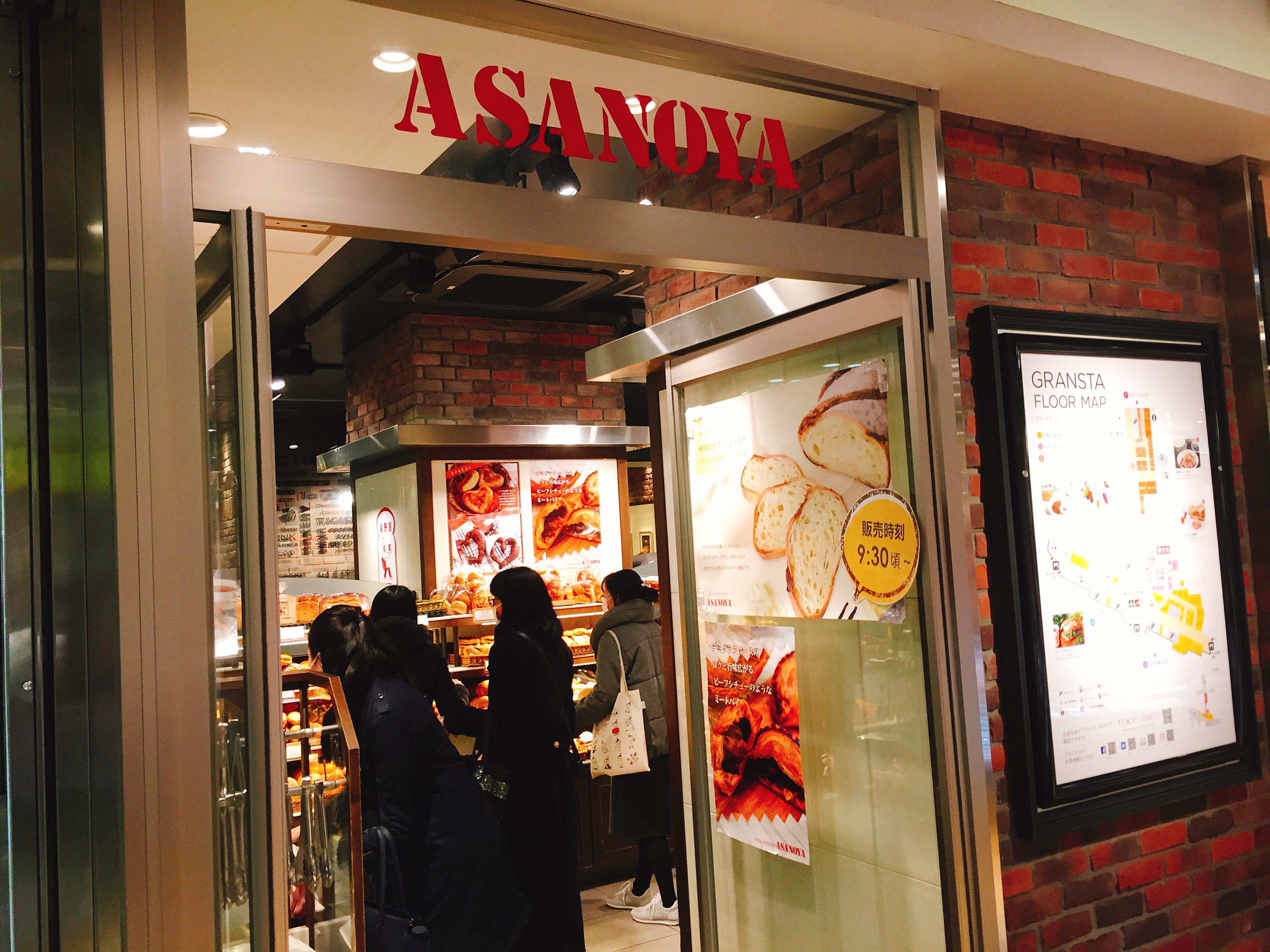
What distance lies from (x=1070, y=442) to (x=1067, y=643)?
0.54 metres

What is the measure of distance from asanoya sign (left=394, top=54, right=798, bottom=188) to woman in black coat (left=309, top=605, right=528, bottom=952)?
1843mm

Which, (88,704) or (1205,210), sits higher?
(1205,210)

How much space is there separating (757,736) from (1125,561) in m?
1.15

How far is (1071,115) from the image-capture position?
261cm

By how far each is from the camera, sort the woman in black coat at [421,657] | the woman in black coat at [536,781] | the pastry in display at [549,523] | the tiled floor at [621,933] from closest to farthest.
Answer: the woman in black coat at [536,781] < the woman in black coat at [421,657] < the tiled floor at [621,933] < the pastry in display at [549,523]

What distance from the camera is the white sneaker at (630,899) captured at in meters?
4.70

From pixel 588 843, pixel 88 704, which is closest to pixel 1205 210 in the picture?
pixel 88 704

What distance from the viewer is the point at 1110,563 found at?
265 cm

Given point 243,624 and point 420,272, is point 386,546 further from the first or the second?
point 243,624

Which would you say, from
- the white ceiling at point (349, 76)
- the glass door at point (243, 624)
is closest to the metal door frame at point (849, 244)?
the white ceiling at point (349, 76)

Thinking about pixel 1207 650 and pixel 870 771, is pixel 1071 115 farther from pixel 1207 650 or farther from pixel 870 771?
pixel 870 771

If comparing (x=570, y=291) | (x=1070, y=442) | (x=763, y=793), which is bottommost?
(x=763, y=793)

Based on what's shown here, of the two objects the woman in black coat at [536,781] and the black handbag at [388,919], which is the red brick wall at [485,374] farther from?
the black handbag at [388,919]

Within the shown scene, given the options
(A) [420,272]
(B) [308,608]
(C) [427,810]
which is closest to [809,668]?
(C) [427,810]
